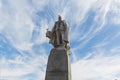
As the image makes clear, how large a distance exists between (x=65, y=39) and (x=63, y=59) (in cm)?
145

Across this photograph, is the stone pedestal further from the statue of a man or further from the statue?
the statue of a man

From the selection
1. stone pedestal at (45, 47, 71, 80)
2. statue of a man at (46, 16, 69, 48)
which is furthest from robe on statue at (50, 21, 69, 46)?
stone pedestal at (45, 47, 71, 80)

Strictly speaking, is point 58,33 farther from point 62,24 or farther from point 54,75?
point 54,75

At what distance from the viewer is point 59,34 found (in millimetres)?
13672

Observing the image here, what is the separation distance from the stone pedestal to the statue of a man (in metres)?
0.59

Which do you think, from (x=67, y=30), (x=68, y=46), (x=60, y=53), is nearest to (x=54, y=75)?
(x=60, y=53)

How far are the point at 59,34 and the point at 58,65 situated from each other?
2.17 meters

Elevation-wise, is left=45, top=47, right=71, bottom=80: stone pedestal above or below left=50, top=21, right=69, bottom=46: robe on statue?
below

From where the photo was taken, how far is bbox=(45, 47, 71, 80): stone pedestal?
12016 millimetres

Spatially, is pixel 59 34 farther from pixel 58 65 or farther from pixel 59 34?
pixel 58 65

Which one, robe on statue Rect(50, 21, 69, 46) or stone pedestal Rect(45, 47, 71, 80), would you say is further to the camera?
robe on statue Rect(50, 21, 69, 46)

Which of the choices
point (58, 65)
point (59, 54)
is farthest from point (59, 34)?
point (58, 65)

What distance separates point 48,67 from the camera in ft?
40.5

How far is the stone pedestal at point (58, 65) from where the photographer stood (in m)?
12.0
